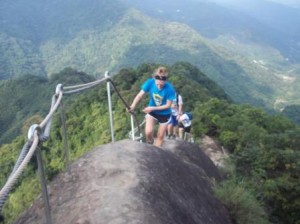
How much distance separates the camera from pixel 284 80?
189 meters

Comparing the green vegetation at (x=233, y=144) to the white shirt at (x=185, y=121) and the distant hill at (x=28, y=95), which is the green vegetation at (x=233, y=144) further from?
the distant hill at (x=28, y=95)

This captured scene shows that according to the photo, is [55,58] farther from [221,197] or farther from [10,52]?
[221,197]

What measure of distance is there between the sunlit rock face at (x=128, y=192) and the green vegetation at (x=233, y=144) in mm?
1117

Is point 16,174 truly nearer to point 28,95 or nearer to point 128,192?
point 128,192

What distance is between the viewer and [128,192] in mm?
4387

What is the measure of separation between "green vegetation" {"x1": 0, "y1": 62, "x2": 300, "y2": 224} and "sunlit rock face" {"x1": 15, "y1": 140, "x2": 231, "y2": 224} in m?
1.12

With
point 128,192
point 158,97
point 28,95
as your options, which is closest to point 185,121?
point 158,97

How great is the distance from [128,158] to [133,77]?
137 feet

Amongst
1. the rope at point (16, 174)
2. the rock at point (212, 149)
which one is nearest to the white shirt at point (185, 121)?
the rock at point (212, 149)

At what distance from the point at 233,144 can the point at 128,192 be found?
16.3m

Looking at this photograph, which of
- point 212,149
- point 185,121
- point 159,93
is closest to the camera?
point 159,93

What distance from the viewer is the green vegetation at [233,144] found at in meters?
10.6

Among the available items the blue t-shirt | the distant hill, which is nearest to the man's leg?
the blue t-shirt

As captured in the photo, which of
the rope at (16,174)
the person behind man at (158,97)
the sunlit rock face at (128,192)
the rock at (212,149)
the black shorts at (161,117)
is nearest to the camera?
the rope at (16,174)
